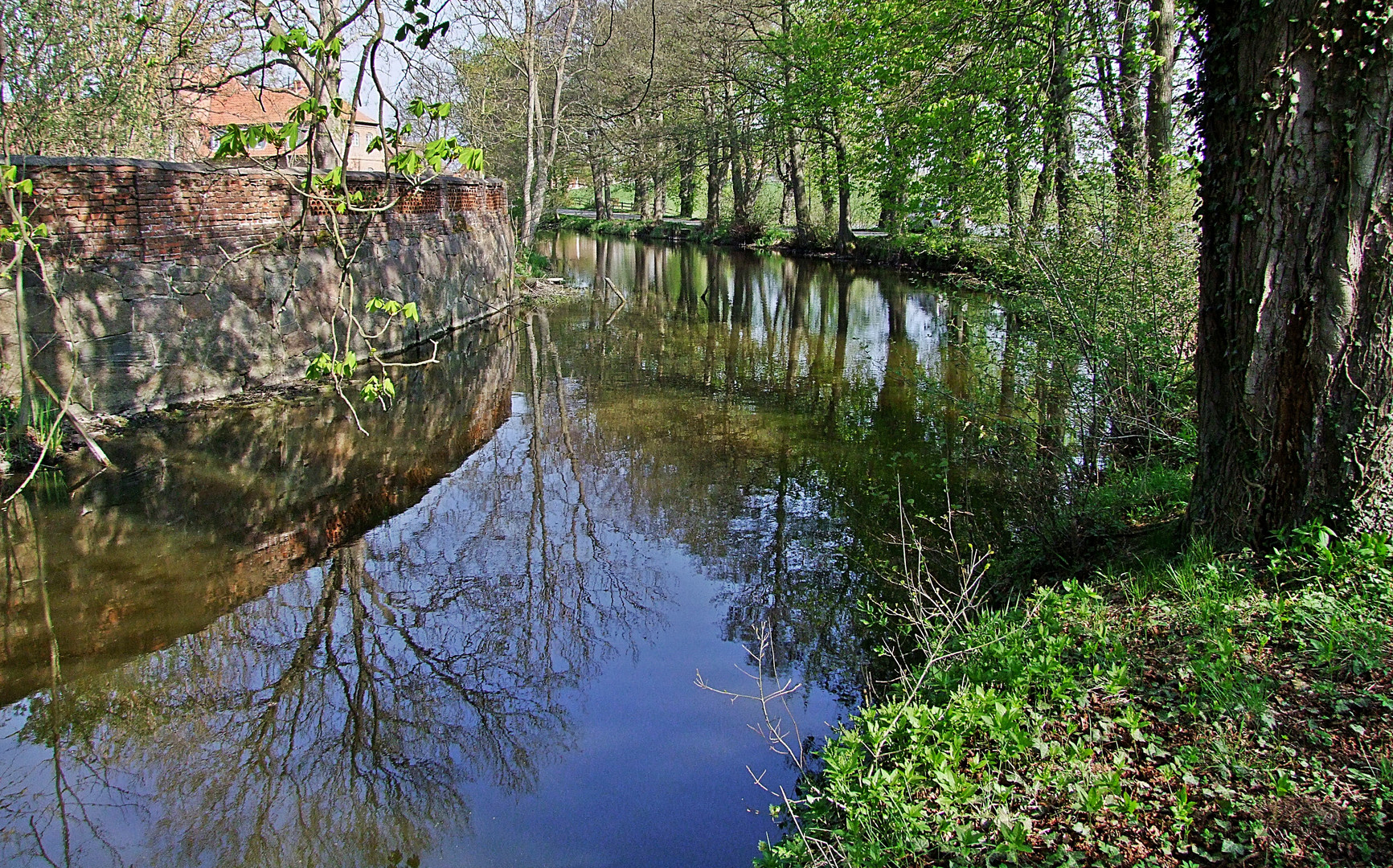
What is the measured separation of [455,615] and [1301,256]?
5.16 meters

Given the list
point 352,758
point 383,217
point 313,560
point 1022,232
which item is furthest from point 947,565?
point 383,217

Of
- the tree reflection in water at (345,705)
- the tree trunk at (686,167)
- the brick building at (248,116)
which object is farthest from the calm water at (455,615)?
the tree trunk at (686,167)

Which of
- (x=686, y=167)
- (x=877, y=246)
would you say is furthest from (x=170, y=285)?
(x=686, y=167)

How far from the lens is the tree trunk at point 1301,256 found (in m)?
4.09

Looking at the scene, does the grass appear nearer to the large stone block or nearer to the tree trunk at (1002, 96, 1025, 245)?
the tree trunk at (1002, 96, 1025, 245)

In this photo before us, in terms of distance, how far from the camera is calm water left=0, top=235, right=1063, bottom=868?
4.06 m

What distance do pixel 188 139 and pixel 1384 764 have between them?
18852 millimetres

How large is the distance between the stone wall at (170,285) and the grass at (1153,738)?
6.09 meters

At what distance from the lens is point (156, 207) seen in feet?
32.6

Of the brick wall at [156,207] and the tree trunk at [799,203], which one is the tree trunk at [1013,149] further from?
the tree trunk at [799,203]

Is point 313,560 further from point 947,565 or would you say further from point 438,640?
point 947,565

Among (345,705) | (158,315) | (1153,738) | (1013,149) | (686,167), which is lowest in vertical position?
(345,705)

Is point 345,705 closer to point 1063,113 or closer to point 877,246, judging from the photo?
point 1063,113

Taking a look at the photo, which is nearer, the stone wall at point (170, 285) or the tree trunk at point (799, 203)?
the stone wall at point (170, 285)
